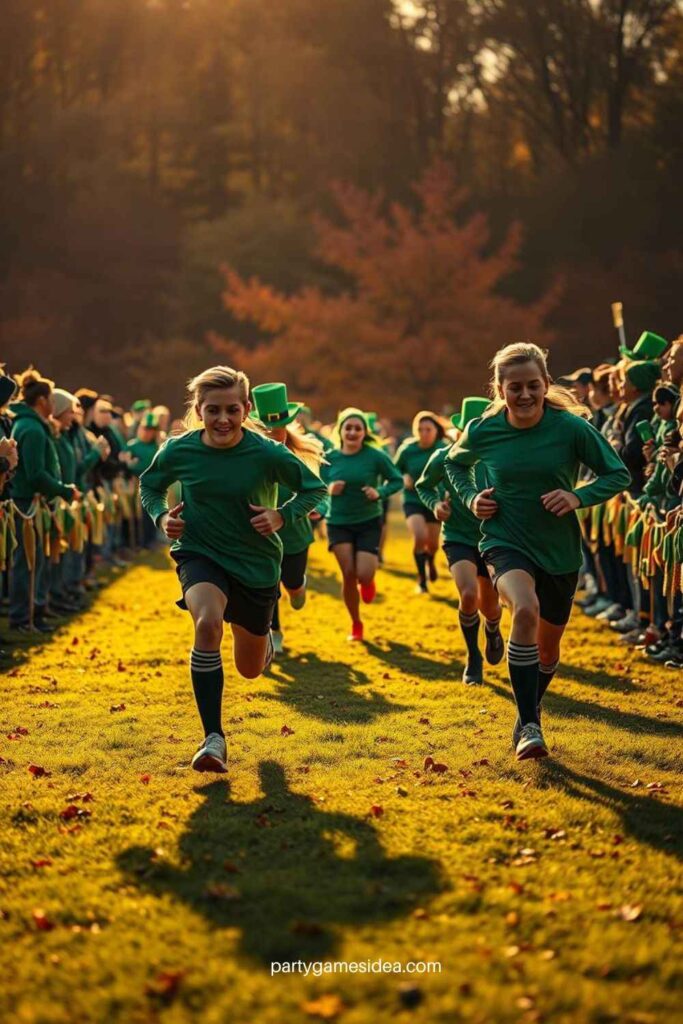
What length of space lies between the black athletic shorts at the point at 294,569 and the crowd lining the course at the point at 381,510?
0.02m

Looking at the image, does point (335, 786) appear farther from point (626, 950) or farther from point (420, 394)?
point (420, 394)

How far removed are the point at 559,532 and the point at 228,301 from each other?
38.6 metres

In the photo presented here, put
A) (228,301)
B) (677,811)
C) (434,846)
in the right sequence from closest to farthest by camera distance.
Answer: (434,846)
(677,811)
(228,301)

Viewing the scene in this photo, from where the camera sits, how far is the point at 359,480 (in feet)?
43.1

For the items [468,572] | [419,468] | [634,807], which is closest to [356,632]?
[468,572]

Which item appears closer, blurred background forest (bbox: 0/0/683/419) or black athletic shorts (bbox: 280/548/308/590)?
black athletic shorts (bbox: 280/548/308/590)

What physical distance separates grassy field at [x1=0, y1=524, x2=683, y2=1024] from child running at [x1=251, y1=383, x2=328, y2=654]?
138 cm

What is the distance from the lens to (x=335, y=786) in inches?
287

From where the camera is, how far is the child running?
32.4ft

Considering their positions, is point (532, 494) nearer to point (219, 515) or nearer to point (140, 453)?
point (219, 515)

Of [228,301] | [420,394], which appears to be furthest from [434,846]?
[228,301]

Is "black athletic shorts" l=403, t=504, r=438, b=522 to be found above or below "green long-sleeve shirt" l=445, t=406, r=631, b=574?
below

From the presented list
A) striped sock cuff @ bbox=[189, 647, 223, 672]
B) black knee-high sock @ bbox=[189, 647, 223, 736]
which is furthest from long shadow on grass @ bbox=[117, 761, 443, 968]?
striped sock cuff @ bbox=[189, 647, 223, 672]

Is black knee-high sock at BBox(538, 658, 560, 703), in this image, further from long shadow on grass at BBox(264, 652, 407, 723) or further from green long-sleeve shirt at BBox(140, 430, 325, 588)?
green long-sleeve shirt at BBox(140, 430, 325, 588)
